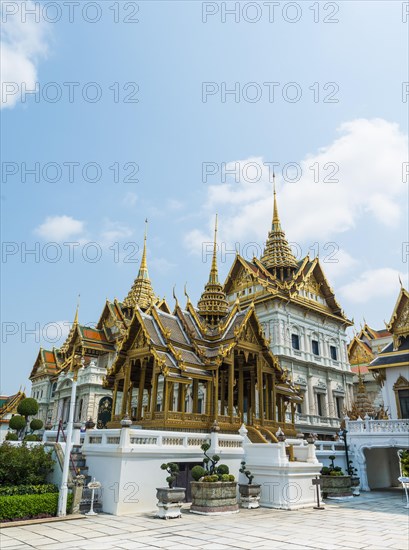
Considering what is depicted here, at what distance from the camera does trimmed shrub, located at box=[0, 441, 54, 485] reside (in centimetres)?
1081

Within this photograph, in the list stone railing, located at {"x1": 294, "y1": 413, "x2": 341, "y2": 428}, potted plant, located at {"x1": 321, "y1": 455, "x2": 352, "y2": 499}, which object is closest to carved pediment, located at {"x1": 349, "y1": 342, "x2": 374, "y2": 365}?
stone railing, located at {"x1": 294, "y1": 413, "x2": 341, "y2": 428}

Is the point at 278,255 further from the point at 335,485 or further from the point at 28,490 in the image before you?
the point at 28,490

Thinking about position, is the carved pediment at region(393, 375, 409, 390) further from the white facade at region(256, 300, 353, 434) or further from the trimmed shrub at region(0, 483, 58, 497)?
the trimmed shrub at region(0, 483, 58, 497)

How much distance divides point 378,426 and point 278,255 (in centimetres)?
2348

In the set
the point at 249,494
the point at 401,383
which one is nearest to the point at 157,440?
the point at 249,494

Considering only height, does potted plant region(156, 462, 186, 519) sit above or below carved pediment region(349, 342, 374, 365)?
below

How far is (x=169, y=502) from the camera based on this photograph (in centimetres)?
1062

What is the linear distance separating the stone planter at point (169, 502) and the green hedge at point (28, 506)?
2.24 m

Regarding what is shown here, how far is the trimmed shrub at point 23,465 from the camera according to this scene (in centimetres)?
1081

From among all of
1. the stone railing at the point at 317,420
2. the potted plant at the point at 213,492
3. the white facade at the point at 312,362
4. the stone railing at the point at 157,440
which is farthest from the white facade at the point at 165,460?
the white facade at the point at 312,362

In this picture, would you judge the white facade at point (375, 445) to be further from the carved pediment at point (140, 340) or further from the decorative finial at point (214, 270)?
the carved pediment at point (140, 340)

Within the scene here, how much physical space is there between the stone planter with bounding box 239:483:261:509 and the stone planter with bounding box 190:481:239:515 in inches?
40.6

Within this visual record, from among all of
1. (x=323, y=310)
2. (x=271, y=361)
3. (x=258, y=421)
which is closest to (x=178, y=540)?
(x=258, y=421)

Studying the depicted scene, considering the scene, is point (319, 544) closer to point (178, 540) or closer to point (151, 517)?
point (178, 540)
